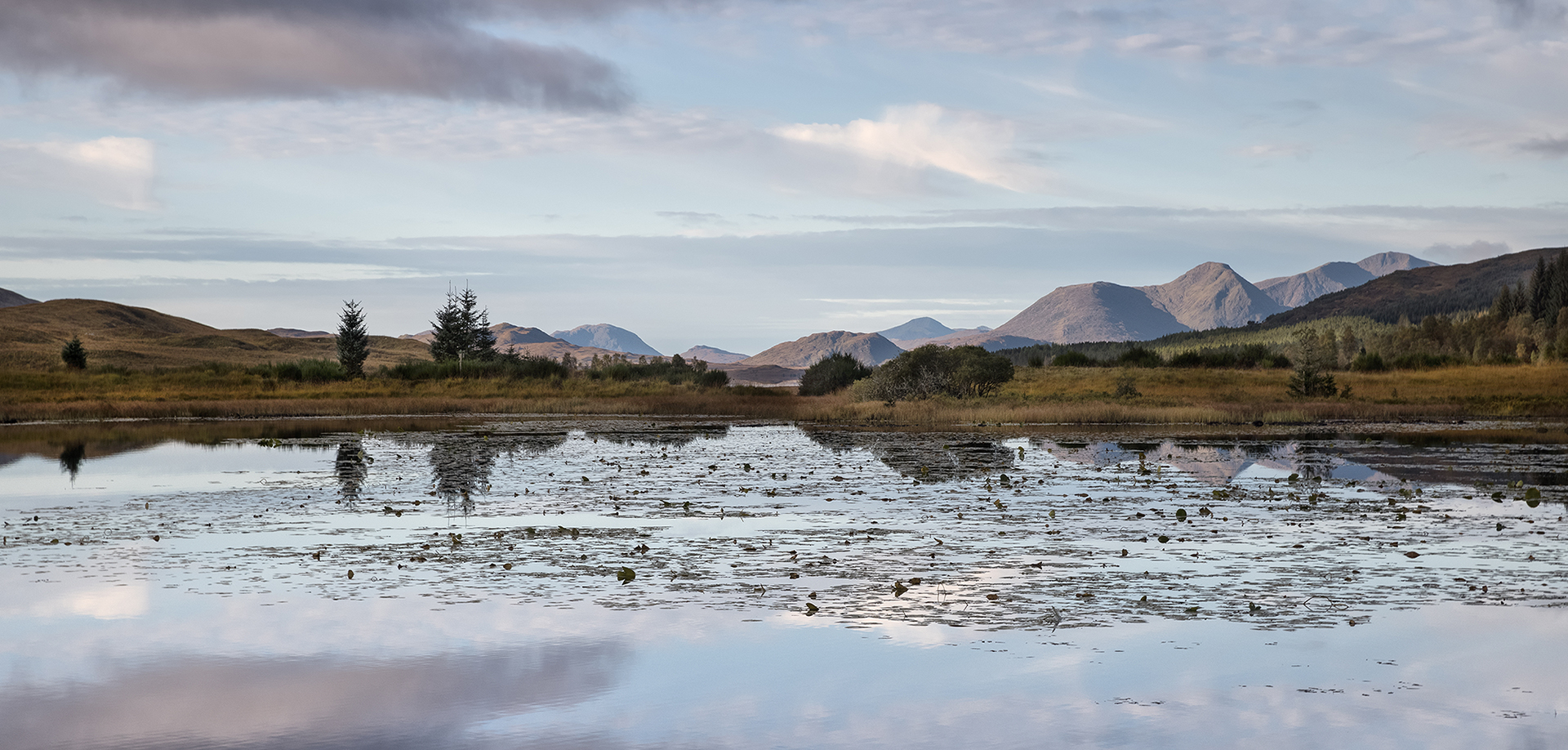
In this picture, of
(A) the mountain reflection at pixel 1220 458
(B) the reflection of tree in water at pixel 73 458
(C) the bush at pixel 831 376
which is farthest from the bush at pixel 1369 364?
(B) the reflection of tree in water at pixel 73 458

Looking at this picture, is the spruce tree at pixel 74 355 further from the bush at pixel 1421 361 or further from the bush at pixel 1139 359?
the bush at pixel 1421 361

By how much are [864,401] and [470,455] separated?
32502mm

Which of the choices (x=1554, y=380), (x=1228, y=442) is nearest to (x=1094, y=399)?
(x=1228, y=442)

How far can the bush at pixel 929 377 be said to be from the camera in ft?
205

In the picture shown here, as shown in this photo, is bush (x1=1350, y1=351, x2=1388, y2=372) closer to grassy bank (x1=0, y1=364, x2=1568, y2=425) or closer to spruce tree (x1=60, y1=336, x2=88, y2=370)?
grassy bank (x1=0, y1=364, x2=1568, y2=425)

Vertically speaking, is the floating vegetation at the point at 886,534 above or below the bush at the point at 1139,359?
below

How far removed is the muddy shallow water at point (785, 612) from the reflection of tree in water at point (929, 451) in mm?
2273

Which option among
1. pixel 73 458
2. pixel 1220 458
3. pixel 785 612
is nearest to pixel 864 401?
pixel 1220 458

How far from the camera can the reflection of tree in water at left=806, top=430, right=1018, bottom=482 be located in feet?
96.1

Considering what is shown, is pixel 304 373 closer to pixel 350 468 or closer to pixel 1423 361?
pixel 350 468

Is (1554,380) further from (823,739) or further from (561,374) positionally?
(823,739)

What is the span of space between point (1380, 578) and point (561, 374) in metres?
74.6

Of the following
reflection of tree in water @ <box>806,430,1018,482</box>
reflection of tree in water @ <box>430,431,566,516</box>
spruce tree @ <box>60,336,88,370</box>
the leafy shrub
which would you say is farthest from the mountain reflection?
spruce tree @ <box>60,336,88,370</box>

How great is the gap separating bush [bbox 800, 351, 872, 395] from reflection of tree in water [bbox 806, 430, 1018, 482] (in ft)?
118
